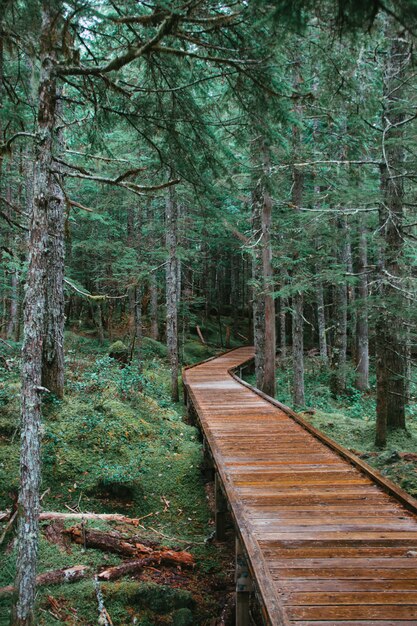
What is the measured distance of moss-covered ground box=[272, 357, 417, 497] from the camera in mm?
8375

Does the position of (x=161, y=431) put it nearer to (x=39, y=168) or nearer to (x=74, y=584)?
(x=74, y=584)

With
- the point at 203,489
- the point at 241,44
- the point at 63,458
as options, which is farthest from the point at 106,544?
the point at 241,44

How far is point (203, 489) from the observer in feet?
30.3

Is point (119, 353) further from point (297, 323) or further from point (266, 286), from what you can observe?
point (266, 286)

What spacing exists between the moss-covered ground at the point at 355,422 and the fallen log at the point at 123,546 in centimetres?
389

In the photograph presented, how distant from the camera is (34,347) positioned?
4379 mm

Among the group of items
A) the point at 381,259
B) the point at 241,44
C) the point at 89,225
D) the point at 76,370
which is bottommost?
the point at 76,370

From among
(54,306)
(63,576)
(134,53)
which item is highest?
(134,53)

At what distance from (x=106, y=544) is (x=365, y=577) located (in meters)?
3.79

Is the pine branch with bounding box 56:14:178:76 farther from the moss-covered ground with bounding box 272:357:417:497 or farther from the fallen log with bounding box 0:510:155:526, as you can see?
the moss-covered ground with bounding box 272:357:417:497

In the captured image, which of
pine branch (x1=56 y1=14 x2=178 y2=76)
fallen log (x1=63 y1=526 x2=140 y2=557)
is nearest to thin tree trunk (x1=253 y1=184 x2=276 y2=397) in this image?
fallen log (x1=63 y1=526 x2=140 y2=557)

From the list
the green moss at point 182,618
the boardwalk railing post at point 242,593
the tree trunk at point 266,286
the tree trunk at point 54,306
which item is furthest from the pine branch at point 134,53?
the tree trunk at point 266,286

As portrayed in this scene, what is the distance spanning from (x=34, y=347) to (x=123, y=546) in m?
3.42

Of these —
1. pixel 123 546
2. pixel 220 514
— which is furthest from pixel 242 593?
pixel 220 514
